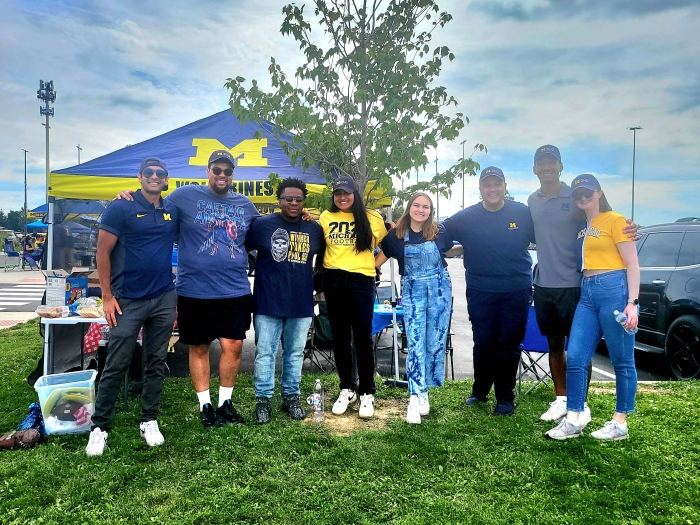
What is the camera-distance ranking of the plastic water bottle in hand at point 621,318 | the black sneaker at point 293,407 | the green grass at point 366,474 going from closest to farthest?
the green grass at point 366,474 → the plastic water bottle in hand at point 621,318 → the black sneaker at point 293,407

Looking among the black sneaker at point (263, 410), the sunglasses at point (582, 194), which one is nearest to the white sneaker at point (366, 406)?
the black sneaker at point (263, 410)

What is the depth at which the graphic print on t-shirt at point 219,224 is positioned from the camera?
3492mm

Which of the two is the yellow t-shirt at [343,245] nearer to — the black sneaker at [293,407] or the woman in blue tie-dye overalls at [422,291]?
the woman in blue tie-dye overalls at [422,291]

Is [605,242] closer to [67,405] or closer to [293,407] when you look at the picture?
[293,407]

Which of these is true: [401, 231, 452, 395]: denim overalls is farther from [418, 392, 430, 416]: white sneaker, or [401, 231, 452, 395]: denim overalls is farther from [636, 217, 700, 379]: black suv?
[636, 217, 700, 379]: black suv

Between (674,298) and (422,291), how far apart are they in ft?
11.4

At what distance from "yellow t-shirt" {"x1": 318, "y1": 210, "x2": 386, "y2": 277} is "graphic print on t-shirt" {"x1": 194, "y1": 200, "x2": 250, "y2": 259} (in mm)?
690

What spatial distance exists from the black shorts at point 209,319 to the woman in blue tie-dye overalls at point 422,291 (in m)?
1.32

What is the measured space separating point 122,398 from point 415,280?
2830 millimetres

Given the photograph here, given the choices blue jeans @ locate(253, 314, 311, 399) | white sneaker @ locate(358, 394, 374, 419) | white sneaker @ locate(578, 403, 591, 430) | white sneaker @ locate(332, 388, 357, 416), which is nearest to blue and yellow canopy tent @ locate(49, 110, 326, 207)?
blue jeans @ locate(253, 314, 311, 399)

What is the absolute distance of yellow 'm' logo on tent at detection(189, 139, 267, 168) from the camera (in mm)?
5793

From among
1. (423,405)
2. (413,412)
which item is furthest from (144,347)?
(423,405)

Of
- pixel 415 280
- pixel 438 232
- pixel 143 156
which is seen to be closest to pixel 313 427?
pixel 415 280

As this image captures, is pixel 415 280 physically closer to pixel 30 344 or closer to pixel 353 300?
pixel 353 300
